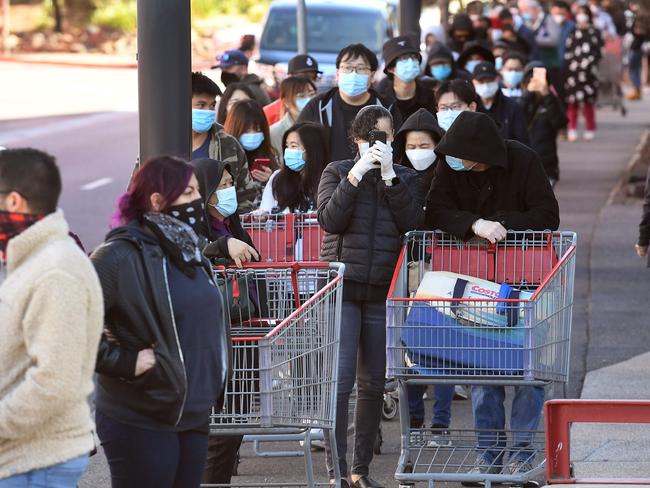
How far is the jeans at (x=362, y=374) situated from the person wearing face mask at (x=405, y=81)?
118 inches

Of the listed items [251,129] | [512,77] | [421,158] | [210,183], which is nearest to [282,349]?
[210,183]

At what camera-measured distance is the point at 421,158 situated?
25.6ft

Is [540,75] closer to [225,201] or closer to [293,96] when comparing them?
[293,96]

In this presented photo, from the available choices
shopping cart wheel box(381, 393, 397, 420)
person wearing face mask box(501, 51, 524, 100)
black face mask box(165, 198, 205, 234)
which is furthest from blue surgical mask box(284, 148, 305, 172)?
person wearing face mask box(501, 51, 524, 100)

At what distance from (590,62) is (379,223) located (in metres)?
17.3

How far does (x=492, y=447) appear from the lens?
6875 mm

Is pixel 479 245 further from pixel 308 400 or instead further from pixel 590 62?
pixel 590 62

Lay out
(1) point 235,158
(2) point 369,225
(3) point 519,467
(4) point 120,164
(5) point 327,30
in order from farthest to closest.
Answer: (4) point 120,164 < (5) point 327,30 < (1) point 235,158 < (2) point 369,225 < (3) point 519,467

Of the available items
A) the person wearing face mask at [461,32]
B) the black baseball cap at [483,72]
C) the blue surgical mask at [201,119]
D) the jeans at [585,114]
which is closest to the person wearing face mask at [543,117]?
the black baseball cap at [483,72]

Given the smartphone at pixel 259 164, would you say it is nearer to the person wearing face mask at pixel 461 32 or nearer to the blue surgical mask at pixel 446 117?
the blue surgical mask at pixel 446 117

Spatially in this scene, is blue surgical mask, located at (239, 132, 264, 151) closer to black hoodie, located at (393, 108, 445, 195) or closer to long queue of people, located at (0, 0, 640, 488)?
long queue of people, located at (0, 0, 640, 488)

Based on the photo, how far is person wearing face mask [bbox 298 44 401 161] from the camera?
8906mm

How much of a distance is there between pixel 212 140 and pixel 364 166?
185cm

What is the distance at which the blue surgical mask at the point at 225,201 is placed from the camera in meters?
6.62
